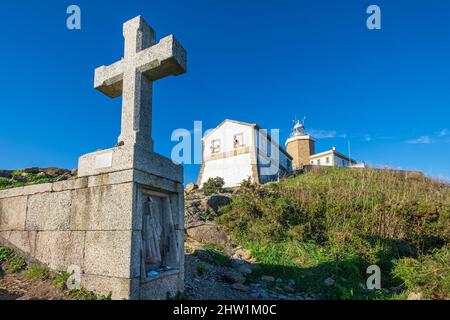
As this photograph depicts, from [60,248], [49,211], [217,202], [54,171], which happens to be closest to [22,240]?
[49,211]

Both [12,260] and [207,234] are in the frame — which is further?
[207,234]

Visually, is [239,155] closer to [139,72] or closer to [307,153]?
[307,153]

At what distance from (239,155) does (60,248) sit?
1895 centimetres

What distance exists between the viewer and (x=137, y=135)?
4.18m

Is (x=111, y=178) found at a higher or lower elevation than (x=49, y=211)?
higher

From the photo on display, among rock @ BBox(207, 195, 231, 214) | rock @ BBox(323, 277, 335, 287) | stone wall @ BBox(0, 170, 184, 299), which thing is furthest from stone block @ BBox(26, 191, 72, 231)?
rock @ BBox(207, 195, 231, 214)

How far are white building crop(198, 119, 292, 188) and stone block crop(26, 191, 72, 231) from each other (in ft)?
56.5

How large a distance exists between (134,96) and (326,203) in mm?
7955

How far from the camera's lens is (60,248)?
13.6 feet

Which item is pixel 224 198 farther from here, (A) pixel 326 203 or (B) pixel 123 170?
(B) pixel 123 170

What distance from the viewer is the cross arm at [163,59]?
4.28 meters
